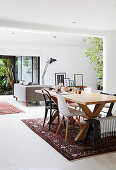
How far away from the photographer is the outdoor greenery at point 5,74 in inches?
386

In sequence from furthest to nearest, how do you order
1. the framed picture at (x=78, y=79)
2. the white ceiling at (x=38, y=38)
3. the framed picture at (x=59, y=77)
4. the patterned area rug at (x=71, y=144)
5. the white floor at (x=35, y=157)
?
the framed picture at (x=78, y=79) < the framed picture at (x=59, y=77) < the white ceiling at (x=38, y=38) < the patterned area rug at (x=71, y=144) < the white floor at (x=35, y=157)

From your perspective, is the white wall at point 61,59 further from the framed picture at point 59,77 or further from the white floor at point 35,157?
the white floor at point 35,157

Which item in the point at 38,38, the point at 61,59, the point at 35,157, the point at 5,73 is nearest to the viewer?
the point at 35,157

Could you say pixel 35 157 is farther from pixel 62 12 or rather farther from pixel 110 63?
pixel 110 63

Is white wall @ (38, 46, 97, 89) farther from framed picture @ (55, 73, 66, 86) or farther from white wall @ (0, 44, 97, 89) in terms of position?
framed picture @ (55, 73, 66, 86)

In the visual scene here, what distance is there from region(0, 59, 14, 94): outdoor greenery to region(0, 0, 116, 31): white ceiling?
503 cm

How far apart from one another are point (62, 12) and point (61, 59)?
596 centimetres

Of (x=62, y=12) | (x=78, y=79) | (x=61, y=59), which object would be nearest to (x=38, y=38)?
(x=61, y=59)

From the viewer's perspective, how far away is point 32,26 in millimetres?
5145

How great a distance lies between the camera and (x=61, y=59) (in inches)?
401

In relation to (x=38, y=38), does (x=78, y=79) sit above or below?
below

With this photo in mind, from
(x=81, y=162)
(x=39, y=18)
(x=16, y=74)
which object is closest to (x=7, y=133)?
(x=81, y=162)

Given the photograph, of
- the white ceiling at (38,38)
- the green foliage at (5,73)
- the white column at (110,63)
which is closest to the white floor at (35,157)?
the white column at (110,63)

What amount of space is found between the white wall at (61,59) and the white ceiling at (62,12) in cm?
438
